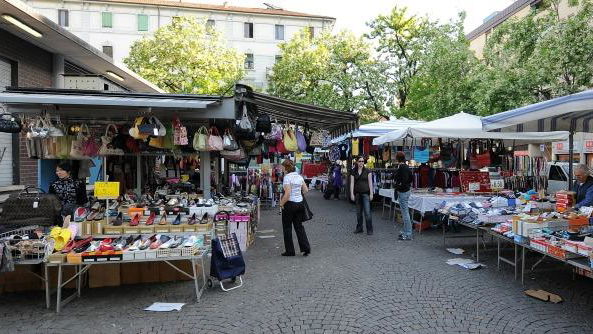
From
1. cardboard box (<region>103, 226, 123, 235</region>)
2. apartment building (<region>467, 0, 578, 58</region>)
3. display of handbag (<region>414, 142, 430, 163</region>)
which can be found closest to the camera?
cardboard box (<region>103, 226, 123, 235</region>)

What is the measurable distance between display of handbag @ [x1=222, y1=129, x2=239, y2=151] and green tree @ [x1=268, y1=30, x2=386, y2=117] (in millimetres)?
17439

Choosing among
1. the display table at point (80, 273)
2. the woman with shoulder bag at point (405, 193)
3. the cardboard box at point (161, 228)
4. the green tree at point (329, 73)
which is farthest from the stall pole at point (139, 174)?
the green tree at point (329, 73)

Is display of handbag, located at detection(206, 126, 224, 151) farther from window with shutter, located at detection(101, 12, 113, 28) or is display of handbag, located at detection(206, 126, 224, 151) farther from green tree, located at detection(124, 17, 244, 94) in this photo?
window with shutter, located at detection(101, 12, 113, 28)

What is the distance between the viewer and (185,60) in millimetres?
24625

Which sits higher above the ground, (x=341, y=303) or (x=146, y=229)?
(x=146, y=229)

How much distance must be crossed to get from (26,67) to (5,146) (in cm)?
169

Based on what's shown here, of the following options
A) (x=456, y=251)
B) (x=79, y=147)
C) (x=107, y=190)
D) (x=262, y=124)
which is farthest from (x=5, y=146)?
(x=456, y=251)

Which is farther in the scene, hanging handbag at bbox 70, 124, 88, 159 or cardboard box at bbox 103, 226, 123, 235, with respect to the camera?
hanging handbag at bbox 70, 124, 88, 159

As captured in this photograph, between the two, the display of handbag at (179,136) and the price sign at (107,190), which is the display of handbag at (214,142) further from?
the price sign at (107,190)

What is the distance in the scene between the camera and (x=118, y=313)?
4.68 metres

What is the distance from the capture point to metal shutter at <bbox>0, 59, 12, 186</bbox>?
7914 mm

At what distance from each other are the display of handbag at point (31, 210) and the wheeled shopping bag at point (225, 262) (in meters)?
2.23

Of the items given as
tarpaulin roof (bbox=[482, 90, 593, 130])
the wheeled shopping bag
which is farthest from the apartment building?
the wheeled shopping bag

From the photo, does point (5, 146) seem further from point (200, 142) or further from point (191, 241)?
point (191, 241)
